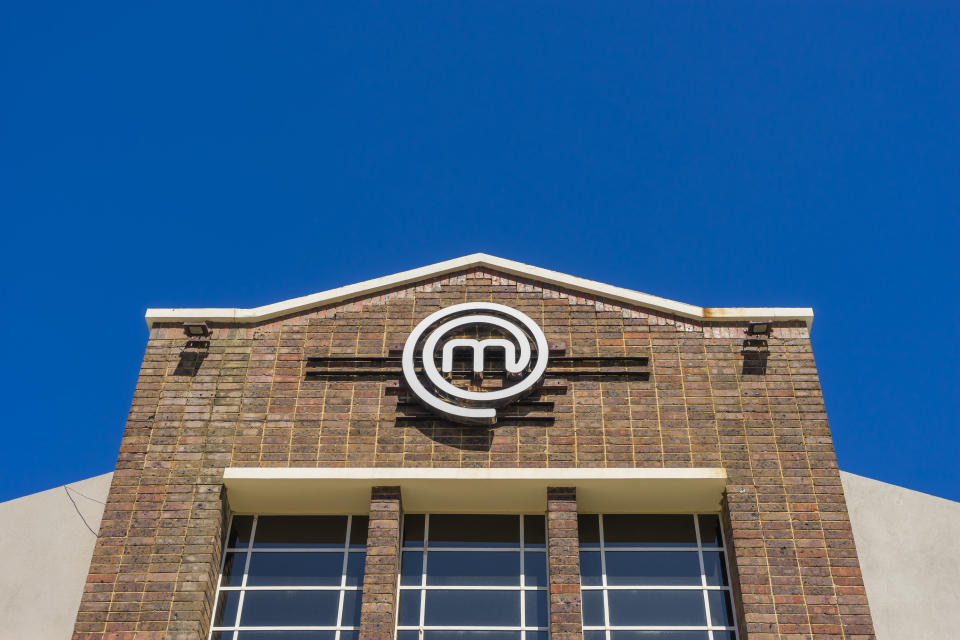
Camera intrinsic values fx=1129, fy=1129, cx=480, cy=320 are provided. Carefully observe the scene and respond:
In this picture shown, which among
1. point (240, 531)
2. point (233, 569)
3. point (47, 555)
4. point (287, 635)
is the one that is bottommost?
point (287, 635)

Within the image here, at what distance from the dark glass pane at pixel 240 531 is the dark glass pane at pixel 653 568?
5.51m

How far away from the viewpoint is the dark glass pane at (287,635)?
16062 millimetres

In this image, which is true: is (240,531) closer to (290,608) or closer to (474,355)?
(290,608)

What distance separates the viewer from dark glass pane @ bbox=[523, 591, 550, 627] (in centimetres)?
1612

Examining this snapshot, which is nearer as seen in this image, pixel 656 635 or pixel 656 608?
pixel 656 635

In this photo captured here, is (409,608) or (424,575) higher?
(424,575)

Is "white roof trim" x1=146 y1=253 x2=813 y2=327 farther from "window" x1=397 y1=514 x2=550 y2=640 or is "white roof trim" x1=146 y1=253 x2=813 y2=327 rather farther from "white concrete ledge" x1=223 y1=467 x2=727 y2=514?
"window" x1=397 y1=514 x2=550 y2=640

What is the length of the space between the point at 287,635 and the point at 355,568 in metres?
1.38

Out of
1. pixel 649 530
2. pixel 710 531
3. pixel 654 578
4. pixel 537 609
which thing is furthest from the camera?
pixel 649 530

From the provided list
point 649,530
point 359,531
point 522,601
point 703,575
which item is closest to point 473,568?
point 522,601

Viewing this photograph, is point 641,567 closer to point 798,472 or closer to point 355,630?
point 798,472

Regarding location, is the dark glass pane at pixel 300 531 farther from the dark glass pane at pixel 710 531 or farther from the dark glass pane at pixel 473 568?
the dark glass pane at pixel 710 531

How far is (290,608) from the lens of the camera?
647 inches

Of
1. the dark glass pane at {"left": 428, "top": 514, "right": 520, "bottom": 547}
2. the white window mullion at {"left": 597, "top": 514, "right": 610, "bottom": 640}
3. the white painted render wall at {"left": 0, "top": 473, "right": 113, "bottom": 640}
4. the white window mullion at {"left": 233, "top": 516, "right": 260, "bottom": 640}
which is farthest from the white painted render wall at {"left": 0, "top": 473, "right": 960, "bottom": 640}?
the dark glass pane at {"left": 428, "top": 514, "right": 520, "bottom": 547}
